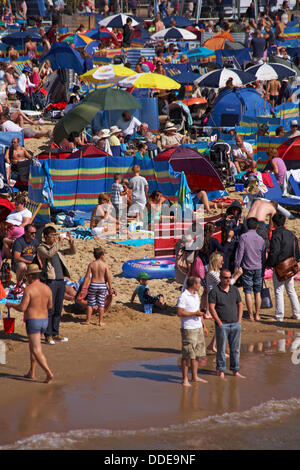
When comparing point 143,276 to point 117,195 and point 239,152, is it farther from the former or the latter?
point 239,152

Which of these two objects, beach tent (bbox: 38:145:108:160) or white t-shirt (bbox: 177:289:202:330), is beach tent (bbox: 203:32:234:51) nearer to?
beach tent (bbox: 38:145:108:160)

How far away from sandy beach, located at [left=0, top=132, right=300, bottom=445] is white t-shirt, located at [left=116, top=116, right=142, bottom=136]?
609 cm

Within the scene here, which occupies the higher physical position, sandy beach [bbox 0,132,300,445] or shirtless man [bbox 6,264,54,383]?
shirtless man [bbox 6,264,54,383]

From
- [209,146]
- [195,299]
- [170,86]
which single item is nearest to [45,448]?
[195,299]

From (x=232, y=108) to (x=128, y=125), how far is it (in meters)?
2.77

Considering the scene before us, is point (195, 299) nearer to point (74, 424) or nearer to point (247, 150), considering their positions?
point (74, 424)

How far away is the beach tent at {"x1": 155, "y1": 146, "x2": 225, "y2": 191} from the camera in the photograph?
53.0 ft

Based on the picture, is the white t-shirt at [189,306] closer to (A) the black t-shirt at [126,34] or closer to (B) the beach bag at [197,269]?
(B) the beach bag at [197,269]

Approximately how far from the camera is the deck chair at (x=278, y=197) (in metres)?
15.9

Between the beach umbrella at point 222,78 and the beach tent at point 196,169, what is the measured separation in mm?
5777

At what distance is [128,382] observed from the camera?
966 centimetres

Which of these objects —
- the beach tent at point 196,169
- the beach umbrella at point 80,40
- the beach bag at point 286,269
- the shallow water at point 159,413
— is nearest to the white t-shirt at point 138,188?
the beach tent at point 196,169

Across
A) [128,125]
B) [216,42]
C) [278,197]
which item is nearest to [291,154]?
[278,197]

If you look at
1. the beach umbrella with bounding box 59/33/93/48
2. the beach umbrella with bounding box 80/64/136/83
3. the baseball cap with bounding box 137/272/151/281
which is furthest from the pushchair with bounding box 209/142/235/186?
the beach umbrella with bounding box 59/33/93/48
